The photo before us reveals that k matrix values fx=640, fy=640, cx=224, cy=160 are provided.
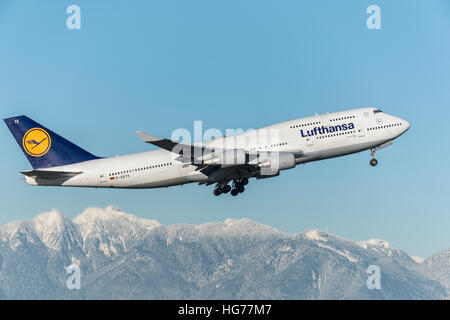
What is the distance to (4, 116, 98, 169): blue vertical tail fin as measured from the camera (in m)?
57.6

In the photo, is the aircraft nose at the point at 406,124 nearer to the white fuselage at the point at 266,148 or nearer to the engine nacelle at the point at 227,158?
the white fuselage at the point at 266,148

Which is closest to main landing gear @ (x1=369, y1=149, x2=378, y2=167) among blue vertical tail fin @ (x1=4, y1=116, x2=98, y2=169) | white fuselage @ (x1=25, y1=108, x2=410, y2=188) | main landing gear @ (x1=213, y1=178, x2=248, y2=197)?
white fuselage @ (x1=25, y1=108, x2=410, y2=188)

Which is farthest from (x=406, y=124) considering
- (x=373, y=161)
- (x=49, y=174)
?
(x=49, y=174)

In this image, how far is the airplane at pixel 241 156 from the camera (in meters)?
53.5

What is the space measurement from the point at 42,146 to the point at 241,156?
18902 mm

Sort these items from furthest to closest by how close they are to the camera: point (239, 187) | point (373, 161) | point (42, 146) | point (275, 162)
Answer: point (42, 146)
point (239, 187)
point (373, 161)
point (275, 162)

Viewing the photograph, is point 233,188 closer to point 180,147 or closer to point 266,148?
point 266,148

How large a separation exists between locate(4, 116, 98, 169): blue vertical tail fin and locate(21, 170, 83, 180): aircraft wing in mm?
1704

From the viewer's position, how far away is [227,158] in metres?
52.8

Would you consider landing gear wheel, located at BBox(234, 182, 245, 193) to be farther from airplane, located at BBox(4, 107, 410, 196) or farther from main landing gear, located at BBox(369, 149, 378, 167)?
main landing gear, located at BBox(369, 149, 378, 167)

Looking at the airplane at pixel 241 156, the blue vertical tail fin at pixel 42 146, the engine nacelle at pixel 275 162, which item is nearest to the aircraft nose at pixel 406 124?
the airplane at pixel 241 156
